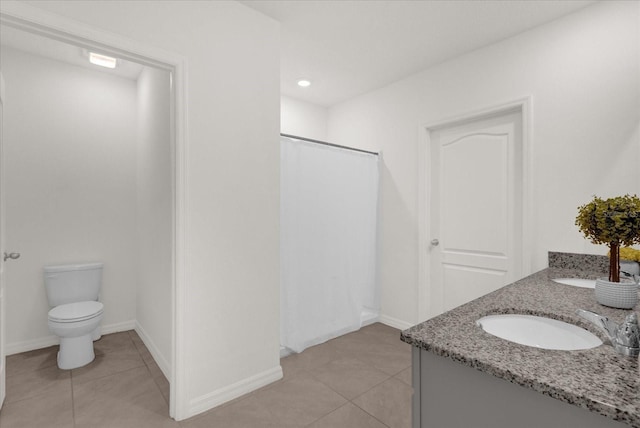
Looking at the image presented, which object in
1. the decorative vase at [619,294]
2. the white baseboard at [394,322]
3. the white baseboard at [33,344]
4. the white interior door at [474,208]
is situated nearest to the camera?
the decorative vase at [619,294]

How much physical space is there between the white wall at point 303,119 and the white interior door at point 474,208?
1.42 meters

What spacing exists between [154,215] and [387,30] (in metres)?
2.25

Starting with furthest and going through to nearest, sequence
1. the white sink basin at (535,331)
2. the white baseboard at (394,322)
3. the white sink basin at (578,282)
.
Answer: the white baseboard at (394,322)
the white sink basin at (578,282)
the white sink basin at (535,331)

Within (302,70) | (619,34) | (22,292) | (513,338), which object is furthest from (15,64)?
(619,34)

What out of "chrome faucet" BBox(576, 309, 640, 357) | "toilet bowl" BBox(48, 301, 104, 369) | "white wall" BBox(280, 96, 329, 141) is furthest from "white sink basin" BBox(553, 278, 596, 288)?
"toilet bowl" BBox(48, 301, 104, 369)

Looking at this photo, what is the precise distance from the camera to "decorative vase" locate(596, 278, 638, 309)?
3.78 ft

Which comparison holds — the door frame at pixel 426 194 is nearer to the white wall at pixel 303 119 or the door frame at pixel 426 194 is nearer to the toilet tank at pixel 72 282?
the white wall at pixel 303 119

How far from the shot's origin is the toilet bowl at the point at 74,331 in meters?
2.21

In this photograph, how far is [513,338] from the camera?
108 centimetres

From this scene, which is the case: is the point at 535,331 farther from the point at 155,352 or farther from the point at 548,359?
the point at 155,352

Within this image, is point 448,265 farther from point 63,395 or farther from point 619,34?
point 63,395

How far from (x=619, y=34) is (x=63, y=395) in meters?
4.02

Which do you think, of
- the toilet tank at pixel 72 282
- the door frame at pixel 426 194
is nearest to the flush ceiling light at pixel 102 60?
the toilet tank at pixel 72 282

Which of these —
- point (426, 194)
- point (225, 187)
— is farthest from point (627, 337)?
point (426, 194)
